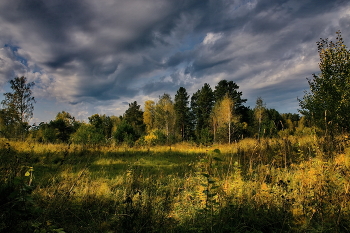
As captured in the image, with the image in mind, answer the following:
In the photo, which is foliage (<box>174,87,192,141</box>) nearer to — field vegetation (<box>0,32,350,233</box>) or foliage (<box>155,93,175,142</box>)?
foliage (<box>155,93,175,142</box>)

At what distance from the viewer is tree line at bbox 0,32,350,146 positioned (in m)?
8.60

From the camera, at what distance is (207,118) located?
4138 cm

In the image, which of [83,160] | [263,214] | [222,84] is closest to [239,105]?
[222,84]

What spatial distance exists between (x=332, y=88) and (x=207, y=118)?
32046 millimetres

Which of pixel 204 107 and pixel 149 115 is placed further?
pixel 149 115

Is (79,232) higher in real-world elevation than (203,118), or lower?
lower

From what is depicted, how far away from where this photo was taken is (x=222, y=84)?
131 ft

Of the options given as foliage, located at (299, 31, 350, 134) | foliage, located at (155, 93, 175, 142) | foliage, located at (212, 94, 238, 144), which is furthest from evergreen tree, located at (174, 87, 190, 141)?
foliage, located at (299, 31, 350, 134)

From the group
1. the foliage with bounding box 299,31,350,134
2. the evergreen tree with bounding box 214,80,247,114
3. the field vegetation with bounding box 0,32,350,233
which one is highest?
the evergreen tree with bounding box 214,80,247,114

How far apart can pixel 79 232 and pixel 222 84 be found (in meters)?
40.2

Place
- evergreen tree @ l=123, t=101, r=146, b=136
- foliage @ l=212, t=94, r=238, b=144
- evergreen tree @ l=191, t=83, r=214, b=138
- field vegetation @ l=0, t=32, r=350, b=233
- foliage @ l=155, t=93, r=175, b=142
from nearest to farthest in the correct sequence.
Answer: field vegetation @ l=0, t=32, r=350, b=233
foliage @ l=212, t=94, r=238, b=144
foliage @ l=155, t=93, r=175, b=142
evergreen tree @ l=191, t=83, r=214, b=138
evergreen tree @ l=123, t=101, r=146, b=136

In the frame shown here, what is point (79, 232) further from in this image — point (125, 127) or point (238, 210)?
point (125, 127)

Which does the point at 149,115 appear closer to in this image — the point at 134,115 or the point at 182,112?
Result: the point at 182,112

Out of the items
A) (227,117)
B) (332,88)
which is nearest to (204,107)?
(227,117)
